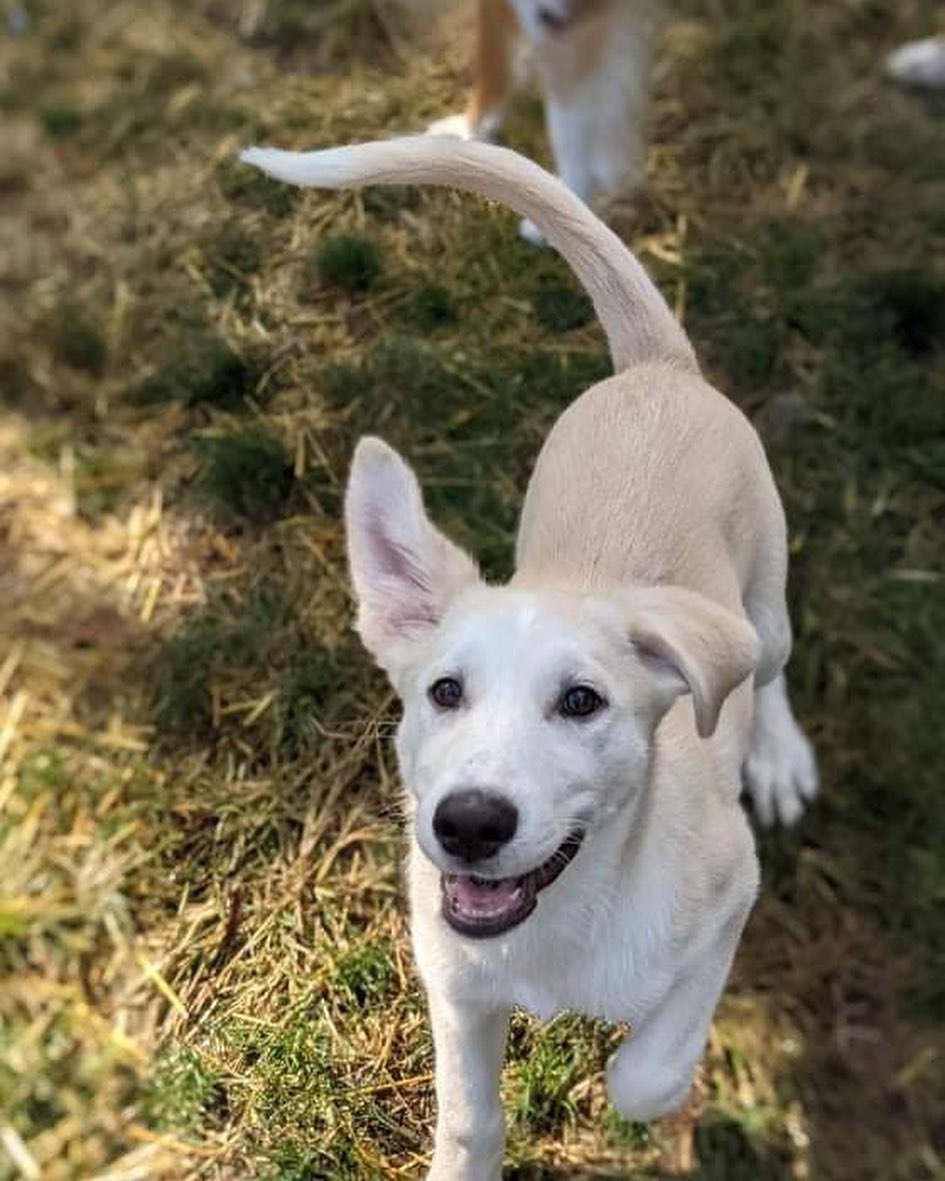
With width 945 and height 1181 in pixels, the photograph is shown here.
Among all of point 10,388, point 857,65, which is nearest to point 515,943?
point 10,388

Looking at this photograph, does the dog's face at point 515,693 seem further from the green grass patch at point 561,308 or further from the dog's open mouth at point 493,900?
the green grass patch at point 561,308

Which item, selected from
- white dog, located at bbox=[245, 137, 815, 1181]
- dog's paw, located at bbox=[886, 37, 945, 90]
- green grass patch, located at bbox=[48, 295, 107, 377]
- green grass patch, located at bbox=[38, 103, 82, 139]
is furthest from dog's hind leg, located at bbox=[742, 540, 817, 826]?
green grass patch, located at bbox=[38, 103, 82, 139]

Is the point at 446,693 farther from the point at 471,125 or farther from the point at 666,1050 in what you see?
the point at 471,125

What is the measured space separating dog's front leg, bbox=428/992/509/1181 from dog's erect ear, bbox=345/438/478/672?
0.56 m

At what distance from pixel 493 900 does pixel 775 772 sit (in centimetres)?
144

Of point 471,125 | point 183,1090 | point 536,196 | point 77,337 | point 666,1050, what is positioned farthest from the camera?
point 77,337

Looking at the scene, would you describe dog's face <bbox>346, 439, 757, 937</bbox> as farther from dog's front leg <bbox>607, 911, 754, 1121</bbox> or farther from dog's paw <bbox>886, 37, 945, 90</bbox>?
dog's paw <bbox>886, 37, 945, 90</bbox>

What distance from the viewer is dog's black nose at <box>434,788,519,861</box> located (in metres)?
1.76

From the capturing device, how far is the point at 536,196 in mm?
2396

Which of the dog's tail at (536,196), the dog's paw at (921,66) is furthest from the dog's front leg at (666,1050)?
the dog's paw at (921,66)

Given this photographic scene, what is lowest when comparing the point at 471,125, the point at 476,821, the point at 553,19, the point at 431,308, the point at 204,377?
the point at 204,377

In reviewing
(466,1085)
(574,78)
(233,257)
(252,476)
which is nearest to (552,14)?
(574,78)

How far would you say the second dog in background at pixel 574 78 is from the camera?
3.46m

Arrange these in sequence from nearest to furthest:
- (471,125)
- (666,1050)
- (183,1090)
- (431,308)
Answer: (183,1090) → (666,1050) → (431,308) → (471,125)
